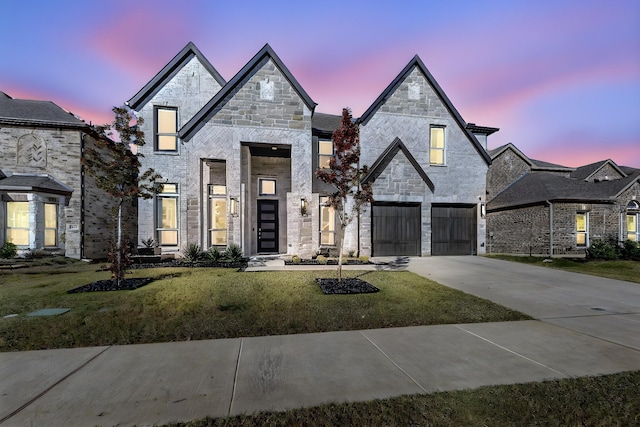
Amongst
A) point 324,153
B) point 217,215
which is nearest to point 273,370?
point 217,215

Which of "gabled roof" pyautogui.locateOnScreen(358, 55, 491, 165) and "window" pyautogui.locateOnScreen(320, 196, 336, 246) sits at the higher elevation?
"gabled roof" pyautogui.locateOnScreen(358, 55, 491, 165)

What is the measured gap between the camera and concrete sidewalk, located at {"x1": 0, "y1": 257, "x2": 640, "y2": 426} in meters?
2.59

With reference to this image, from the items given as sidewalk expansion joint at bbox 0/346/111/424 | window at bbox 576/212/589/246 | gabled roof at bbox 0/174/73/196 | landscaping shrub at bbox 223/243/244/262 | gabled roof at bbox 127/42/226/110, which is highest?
gabled roof at bbox 127/42/226/110

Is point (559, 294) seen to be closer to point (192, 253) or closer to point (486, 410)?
point (486, 410)

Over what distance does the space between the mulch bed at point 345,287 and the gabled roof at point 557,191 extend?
14308 millimetres

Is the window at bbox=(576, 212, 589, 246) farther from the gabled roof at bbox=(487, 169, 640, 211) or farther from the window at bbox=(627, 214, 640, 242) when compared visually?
the window at bbox=(627, 214, 640, 242)

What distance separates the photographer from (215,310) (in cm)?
539

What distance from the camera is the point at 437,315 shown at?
522 centimetres

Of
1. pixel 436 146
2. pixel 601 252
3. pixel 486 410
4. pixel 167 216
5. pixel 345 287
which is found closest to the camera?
pixel 486 410

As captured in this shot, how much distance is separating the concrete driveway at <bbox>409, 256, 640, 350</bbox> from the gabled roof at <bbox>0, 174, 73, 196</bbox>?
54.7ft

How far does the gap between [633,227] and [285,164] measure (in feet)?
71.8

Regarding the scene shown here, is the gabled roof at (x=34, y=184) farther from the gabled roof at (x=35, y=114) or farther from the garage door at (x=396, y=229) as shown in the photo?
the garage door at (x=396, y=229)

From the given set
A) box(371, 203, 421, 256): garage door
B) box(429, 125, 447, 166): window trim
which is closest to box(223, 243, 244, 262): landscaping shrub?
box(371, 203, 421, 256): garage door

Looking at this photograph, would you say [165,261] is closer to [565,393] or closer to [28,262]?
[28,262]
